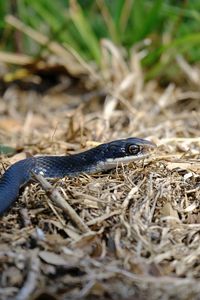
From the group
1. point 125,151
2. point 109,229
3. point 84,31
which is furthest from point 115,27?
point 109,229

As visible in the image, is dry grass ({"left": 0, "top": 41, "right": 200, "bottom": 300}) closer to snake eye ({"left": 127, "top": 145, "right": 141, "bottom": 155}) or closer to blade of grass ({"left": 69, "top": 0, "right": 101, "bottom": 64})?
snake eye ({"left": 127, "top": 145, "right": 141, "bottom": 155})

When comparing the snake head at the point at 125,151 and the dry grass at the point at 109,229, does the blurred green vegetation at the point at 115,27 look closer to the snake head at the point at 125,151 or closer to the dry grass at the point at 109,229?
the dry grass at the point at 109,229

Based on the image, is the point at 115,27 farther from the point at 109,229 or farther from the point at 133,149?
the point at 109,229

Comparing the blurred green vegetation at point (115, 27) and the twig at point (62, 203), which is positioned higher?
the blurred green vegetation at point (115, 27)

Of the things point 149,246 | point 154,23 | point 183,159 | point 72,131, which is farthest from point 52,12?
point 149,246

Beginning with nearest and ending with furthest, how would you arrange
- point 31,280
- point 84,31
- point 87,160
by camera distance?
point 31,280, point 87,160, point 84,31

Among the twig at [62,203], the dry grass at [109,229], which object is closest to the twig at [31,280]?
the dry grass at [109,229]
